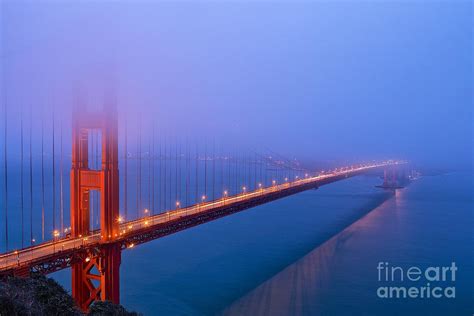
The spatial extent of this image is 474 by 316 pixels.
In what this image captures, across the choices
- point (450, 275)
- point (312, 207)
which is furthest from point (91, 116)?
point (312, 207)

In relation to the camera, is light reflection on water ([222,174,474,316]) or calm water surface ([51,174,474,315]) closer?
light reflection on water ([222,174,474,316])

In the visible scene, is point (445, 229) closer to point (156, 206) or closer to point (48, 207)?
point (156, 206)

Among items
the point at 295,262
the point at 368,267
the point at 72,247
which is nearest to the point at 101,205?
the point at 72,247

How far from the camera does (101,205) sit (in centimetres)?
679

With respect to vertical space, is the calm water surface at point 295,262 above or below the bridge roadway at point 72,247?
below

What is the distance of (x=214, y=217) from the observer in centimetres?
992

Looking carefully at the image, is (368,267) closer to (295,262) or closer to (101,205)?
(295,262)

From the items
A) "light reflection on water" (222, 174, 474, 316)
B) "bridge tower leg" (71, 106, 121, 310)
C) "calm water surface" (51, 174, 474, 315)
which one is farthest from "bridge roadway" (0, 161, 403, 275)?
"light reflection on water" (222, 174, 474, 316)

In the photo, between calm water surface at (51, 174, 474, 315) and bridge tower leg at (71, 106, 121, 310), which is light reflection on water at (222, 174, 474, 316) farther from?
bridge tower leg at (71, 106, 121, 310)

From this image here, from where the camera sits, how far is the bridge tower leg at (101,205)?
6.37 meters

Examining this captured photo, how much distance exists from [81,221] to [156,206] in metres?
14.3

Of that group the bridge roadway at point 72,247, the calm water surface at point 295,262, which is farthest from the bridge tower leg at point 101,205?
the calm water surface at point 295,262

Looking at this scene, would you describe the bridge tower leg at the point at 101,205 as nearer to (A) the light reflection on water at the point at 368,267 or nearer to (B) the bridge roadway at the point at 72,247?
(B) the bridge roadway at the point at 72,247

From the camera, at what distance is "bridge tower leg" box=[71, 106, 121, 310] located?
637cm
